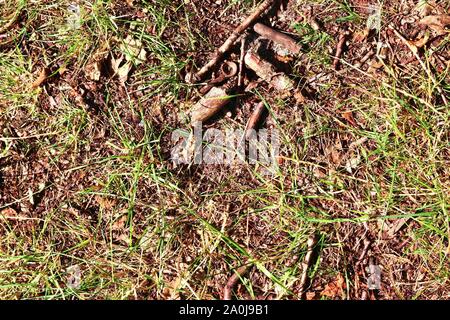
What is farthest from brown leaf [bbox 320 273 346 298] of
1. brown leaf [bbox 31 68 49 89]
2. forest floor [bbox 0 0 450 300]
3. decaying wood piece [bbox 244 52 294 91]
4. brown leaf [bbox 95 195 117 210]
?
brown leaf [bbox 31 68 49 89]

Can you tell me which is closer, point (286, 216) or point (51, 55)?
point (286, 216)

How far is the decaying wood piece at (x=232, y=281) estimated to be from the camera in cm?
286

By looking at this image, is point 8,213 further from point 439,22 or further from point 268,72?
point 439,22

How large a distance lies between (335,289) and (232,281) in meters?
0.62

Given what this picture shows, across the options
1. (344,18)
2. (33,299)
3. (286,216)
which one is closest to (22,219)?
(33,299)

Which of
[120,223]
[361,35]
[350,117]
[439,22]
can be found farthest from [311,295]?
[439,22]

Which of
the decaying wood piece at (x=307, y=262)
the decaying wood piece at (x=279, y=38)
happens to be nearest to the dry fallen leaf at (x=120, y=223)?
the decaying wood piece at (x=307, y=262)

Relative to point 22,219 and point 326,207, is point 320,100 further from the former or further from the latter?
point 22,219

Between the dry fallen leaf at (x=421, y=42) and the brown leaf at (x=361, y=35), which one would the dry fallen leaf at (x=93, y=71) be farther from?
the dry fallen leaf at (x=421, y=42)

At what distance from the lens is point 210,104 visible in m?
2.94

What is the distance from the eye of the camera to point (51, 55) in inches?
122

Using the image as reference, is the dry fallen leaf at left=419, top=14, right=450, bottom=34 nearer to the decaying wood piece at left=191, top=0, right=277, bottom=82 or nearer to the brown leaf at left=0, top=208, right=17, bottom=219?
the decaying wood piece at left=191, top=0, right=277, bottom=82

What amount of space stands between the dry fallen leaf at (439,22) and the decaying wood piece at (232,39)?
0.97m

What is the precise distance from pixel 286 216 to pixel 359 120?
2.46ft
